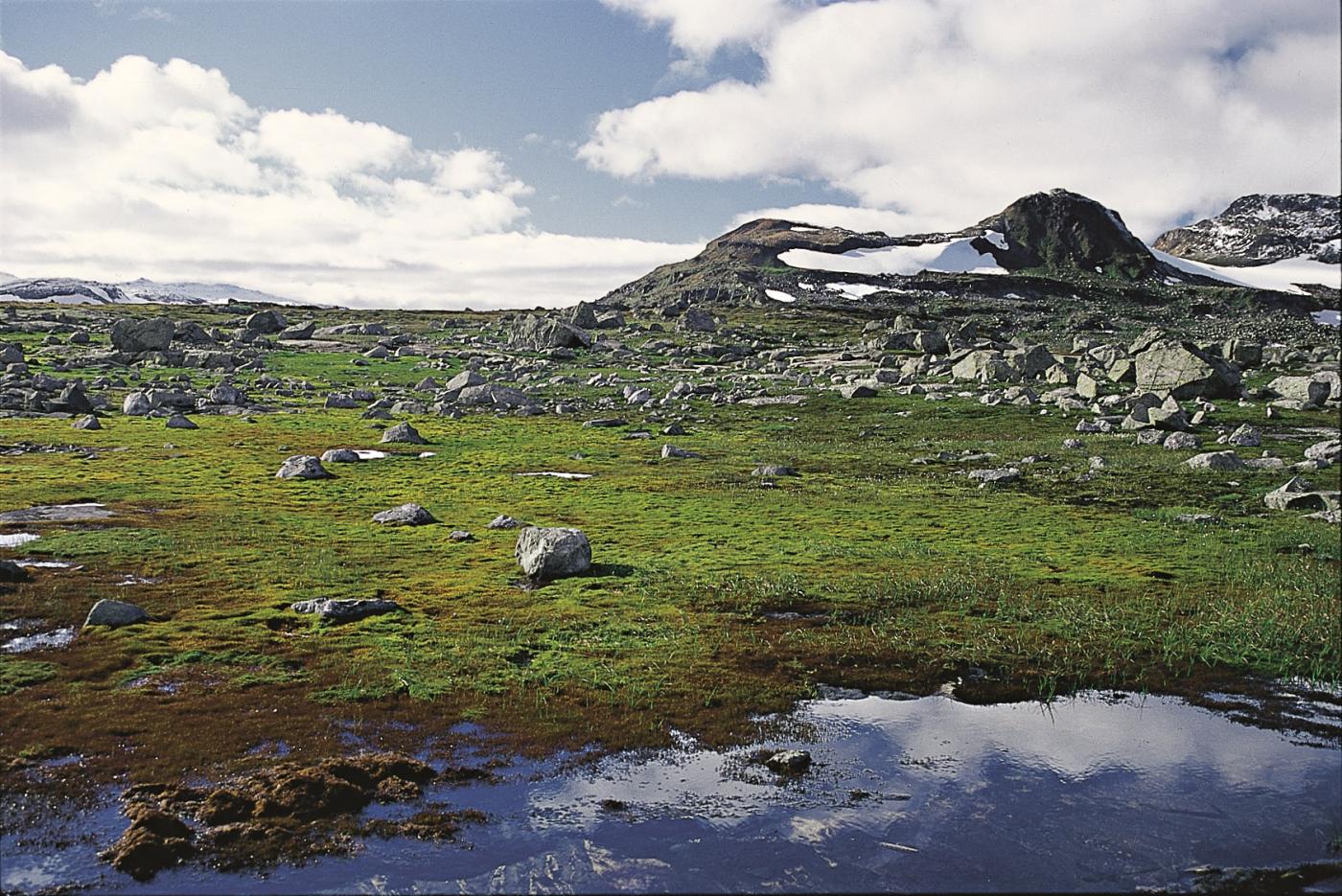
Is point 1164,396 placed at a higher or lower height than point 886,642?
higher

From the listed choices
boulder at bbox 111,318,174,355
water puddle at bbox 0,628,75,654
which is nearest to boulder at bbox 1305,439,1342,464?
water puddle at bbox 0,628,75,654

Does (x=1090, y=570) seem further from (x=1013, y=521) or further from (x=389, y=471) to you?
(x=389, y=471)

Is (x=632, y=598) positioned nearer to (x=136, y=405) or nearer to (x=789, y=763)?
(x=789, y=763)

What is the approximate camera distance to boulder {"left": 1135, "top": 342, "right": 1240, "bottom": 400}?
50.9 meters

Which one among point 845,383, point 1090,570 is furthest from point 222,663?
point 845,383

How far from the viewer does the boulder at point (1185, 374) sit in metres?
50.9

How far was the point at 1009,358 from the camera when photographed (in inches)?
2628

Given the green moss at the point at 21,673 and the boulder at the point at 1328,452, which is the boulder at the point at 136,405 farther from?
the boulder at the point at 1328,452

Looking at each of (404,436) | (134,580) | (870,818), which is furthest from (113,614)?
(404,436)

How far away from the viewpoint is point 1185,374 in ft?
171

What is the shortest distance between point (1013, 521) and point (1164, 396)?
25.3m

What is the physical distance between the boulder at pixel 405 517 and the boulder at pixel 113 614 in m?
9.22

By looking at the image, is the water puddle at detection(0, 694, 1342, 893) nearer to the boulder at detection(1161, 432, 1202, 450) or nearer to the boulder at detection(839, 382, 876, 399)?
the boulder at detection(1161, 432, 1202, 450)

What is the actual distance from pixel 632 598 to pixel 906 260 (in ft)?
564
